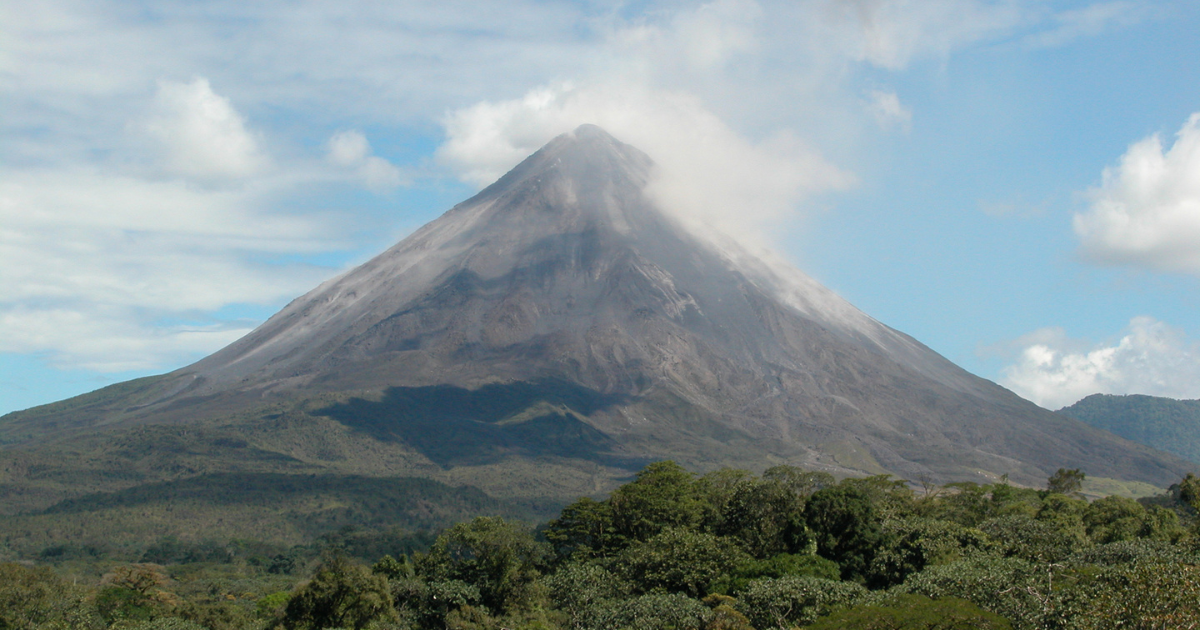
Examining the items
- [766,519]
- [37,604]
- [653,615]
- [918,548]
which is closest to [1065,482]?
[766,519]

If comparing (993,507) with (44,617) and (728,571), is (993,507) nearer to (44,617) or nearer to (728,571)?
(728,571)

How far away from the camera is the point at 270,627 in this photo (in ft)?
165

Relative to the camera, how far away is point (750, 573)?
4616 centimetres

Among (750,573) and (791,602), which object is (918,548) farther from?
(791,602)

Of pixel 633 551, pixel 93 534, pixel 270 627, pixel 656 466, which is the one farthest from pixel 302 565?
pixel 633 551

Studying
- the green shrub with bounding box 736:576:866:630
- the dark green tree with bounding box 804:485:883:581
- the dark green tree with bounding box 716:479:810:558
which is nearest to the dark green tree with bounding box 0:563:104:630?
the green shrub with bounding box 736:576:866:630

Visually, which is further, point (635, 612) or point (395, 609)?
point (395, 609)

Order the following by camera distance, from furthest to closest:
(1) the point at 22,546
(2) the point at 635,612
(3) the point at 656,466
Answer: (1) the point at 22,546, (3) the point at 656,466, (2) the point at 635,612

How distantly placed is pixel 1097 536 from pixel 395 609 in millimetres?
39378

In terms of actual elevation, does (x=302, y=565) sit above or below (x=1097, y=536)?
below

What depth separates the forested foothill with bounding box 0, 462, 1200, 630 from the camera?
29.3 metres

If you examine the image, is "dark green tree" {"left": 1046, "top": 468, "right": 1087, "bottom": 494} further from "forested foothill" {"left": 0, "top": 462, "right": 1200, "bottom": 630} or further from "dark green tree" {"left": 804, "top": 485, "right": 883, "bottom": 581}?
"dark green tree" {"left": 804, "top": 485, "right": 883, "bottom": 581}

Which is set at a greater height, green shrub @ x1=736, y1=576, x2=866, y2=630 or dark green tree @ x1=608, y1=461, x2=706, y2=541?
dark green tree @ x1=608, y1=461, x2=706, y2=541

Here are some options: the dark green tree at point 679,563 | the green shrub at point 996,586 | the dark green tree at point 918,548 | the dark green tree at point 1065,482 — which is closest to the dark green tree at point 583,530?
the dark green tree at point 679,563
